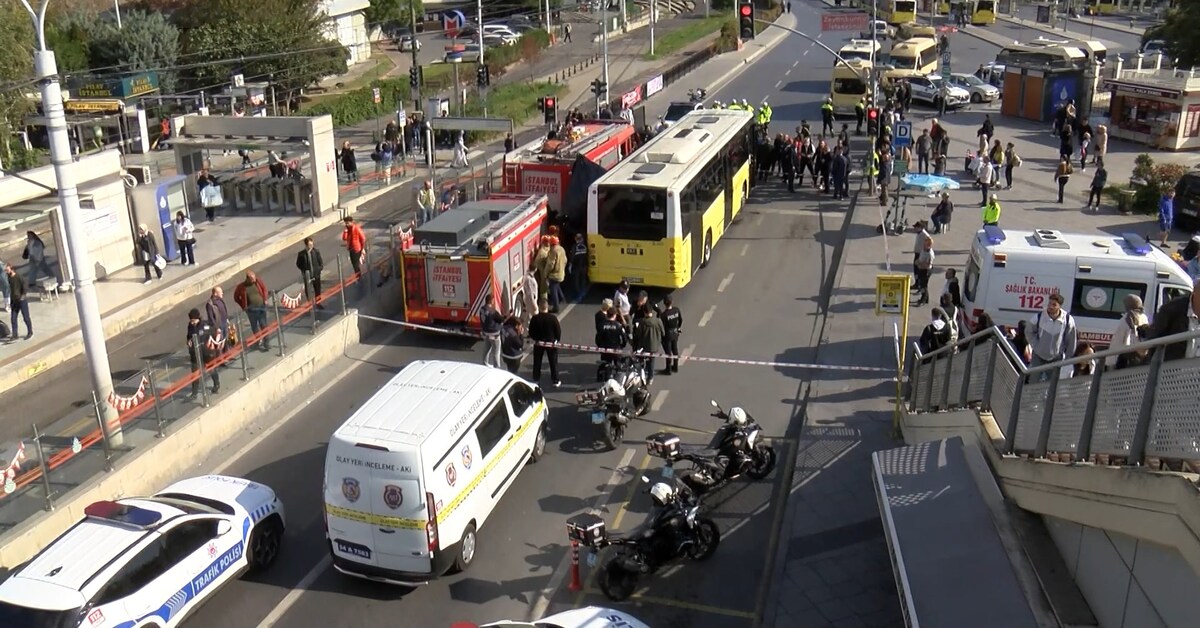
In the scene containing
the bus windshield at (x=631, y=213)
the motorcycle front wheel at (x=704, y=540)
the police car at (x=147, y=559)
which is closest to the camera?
the police car at (x=147, y=559)

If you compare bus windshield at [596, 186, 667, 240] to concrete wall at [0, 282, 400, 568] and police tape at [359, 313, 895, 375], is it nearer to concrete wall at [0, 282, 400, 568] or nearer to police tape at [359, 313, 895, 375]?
police tape at [359, 313, 895, 375]

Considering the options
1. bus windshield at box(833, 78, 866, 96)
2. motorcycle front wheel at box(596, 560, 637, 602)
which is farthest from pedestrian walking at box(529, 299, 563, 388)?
bus windshield at box(833, 78, 866, 96)

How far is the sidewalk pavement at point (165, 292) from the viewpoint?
57.7 feet

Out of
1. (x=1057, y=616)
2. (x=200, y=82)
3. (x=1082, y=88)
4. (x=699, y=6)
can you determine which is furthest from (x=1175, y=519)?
(x=699, y=6)

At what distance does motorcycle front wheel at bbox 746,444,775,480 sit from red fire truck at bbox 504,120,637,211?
407 inches

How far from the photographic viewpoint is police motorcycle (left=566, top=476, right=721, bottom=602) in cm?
1091

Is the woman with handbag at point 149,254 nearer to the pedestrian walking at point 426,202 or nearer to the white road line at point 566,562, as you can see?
the pedestrian walking at point 426,202

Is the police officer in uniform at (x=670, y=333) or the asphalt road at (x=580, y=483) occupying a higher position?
the police officer in uniform at (x=670, y=333)

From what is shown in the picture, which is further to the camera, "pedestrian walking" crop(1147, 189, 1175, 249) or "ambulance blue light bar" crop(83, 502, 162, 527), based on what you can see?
"pedestrian walking" crop(1147, 189, 1175, 249)

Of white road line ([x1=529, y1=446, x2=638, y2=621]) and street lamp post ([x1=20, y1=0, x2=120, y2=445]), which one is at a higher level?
street lamp post ([x1=20, y1=0, x2=120, y2=445])

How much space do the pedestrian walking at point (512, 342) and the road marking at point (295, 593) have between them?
16.8ft

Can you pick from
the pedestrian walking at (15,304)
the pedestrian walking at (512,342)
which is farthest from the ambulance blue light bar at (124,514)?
the pedestrian walking at (15,304)

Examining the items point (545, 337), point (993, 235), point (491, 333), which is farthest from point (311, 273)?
point (993, 235)

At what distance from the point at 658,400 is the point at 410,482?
6451 mm
